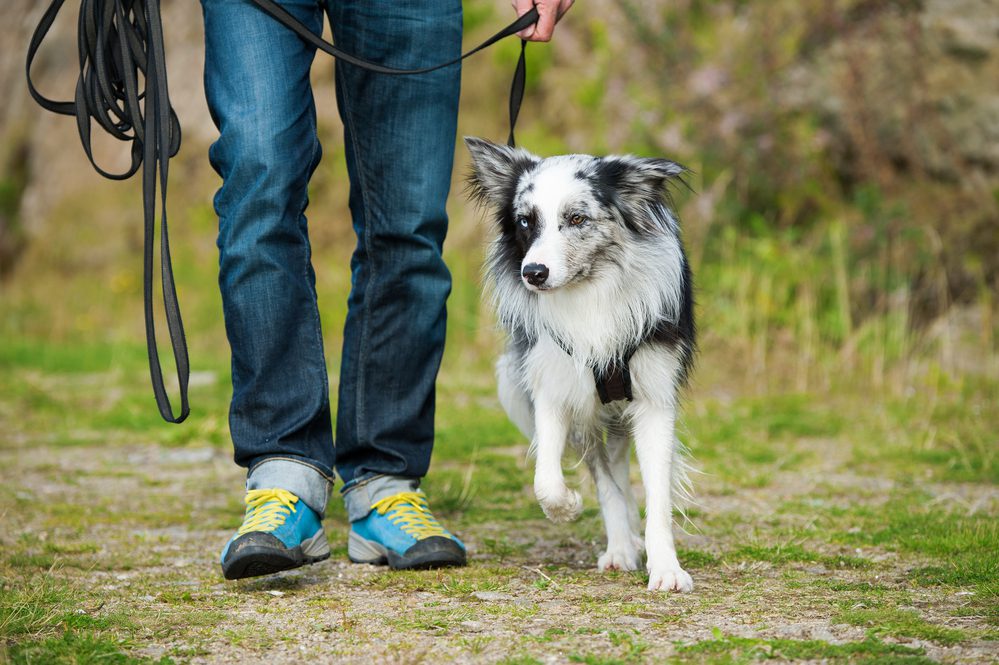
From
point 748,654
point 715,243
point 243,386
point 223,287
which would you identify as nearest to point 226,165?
point 223,287

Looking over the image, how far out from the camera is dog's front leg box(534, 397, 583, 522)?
122 inches

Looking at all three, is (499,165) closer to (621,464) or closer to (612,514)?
(621,464)

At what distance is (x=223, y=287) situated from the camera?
9.87ft

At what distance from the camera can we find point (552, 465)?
3.15m

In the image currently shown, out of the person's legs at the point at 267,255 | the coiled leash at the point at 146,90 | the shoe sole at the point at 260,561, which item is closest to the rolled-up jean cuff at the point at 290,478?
the person's legs at the point at 267,255

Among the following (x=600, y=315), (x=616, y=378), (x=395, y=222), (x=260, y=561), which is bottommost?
(x=260, y=561)

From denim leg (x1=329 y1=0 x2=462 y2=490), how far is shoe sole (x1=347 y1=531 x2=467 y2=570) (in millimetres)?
219

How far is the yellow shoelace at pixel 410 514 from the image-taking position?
3148 millimetres

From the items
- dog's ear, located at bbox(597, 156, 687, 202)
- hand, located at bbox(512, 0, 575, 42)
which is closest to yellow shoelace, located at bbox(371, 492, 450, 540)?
dog's ear, located at bbox(597, 156, 687, 202)

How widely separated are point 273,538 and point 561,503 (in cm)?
81

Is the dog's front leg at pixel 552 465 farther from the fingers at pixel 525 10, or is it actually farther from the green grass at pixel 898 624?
the fingers at pixel 525 10

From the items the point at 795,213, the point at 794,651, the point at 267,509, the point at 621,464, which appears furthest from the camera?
the point at 795,213

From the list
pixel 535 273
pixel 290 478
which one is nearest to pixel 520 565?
pixel 290 478

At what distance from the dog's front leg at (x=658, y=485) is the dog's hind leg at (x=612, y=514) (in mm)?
142
